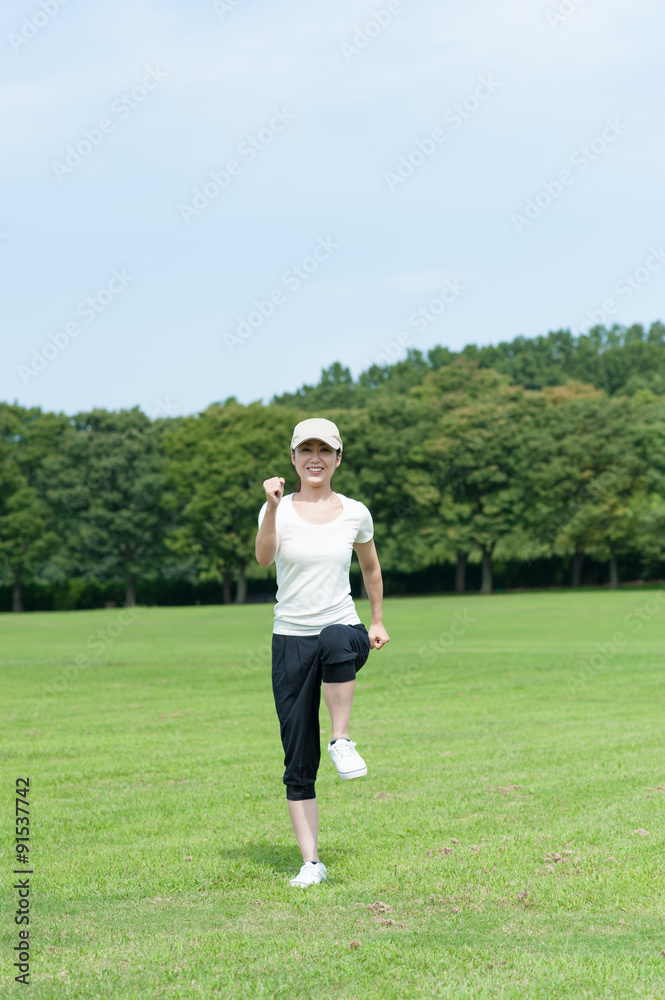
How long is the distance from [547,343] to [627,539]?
216 ft

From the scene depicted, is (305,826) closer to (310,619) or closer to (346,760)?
(346,760)

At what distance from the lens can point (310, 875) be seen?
571 cm

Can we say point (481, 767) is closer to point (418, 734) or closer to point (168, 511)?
point (418, 734)

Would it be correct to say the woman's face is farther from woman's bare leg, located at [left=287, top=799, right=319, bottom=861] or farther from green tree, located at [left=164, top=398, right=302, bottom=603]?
green tree, located at [left=164, top=398, right=302, bottom=603]

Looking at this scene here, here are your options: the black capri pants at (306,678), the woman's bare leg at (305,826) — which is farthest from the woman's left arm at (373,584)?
the woman's bare leg at (305,826)

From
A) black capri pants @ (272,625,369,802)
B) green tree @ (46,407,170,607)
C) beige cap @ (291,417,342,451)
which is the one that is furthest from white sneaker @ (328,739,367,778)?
green tree @ (46,407,170,607)

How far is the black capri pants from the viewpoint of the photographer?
5.75 m

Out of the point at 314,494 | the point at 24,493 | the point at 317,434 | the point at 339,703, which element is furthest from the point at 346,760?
the point at 24,493

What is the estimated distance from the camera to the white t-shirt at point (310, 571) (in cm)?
580

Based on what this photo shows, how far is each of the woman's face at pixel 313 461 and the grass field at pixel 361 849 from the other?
2.28 m

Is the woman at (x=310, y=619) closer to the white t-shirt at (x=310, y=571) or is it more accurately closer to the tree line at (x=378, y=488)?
the white t-shirt at (x=310, y=571)

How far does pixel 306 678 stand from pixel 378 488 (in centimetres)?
6878

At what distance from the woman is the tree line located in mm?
62817

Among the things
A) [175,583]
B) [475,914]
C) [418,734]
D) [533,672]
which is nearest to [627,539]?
[175,583]
